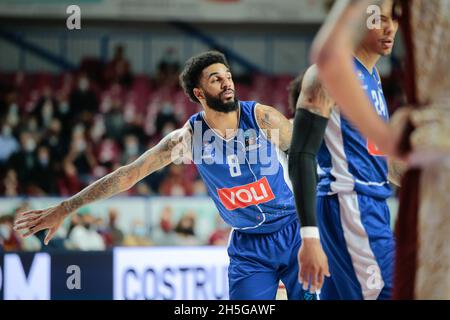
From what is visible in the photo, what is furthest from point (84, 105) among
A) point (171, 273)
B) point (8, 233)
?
point (171, 273)

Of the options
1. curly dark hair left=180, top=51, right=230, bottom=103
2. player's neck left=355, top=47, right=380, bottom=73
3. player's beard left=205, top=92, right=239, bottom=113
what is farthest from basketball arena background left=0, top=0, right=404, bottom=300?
player's neck left=355, top=47, right=380, bottom=73

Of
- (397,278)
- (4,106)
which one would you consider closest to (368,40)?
(397,278)

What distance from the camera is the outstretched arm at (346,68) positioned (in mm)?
2293

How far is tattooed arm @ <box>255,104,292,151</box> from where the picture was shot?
5.38 meters

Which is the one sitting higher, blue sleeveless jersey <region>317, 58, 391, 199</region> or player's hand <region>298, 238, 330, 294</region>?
blue sleeveless jersey <region>317, 58, 391, 199</region>

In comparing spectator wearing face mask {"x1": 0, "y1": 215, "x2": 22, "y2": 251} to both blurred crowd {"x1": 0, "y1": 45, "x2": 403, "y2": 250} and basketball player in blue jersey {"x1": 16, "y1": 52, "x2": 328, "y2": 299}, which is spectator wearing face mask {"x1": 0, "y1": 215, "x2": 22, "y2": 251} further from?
basketball player in blue jersey {"x1": 16, "y1": 52, "x2": 328, "y2": 299}

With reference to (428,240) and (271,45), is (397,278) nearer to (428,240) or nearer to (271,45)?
(428,240)

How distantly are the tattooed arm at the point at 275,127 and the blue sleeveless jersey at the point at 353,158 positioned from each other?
124 cm

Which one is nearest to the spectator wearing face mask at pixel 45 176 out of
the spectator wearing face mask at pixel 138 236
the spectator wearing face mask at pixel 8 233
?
the spectator wearing face mask at pixel 138 236

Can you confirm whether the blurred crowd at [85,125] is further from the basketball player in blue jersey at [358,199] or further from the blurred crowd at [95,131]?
the basketball player in blue jersey at [358,199]

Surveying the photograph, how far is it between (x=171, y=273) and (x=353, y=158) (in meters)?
5.17

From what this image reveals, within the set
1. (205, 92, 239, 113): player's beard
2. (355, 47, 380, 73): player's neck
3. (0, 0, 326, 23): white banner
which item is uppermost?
(0, 0, 326, 23): white banner

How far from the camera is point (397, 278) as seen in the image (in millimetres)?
2545

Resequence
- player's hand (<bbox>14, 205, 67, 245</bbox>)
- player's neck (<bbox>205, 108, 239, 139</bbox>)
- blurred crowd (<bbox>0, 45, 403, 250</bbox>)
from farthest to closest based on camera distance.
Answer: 1. blurred crowd (<bbox>0, 45, 403, 250</bbox>)
2. player's neck (<bbox>205, 108, 239, 139</bbox>)
3. player's hand (<bbox>14, 205, 67, 245</bbox>)
